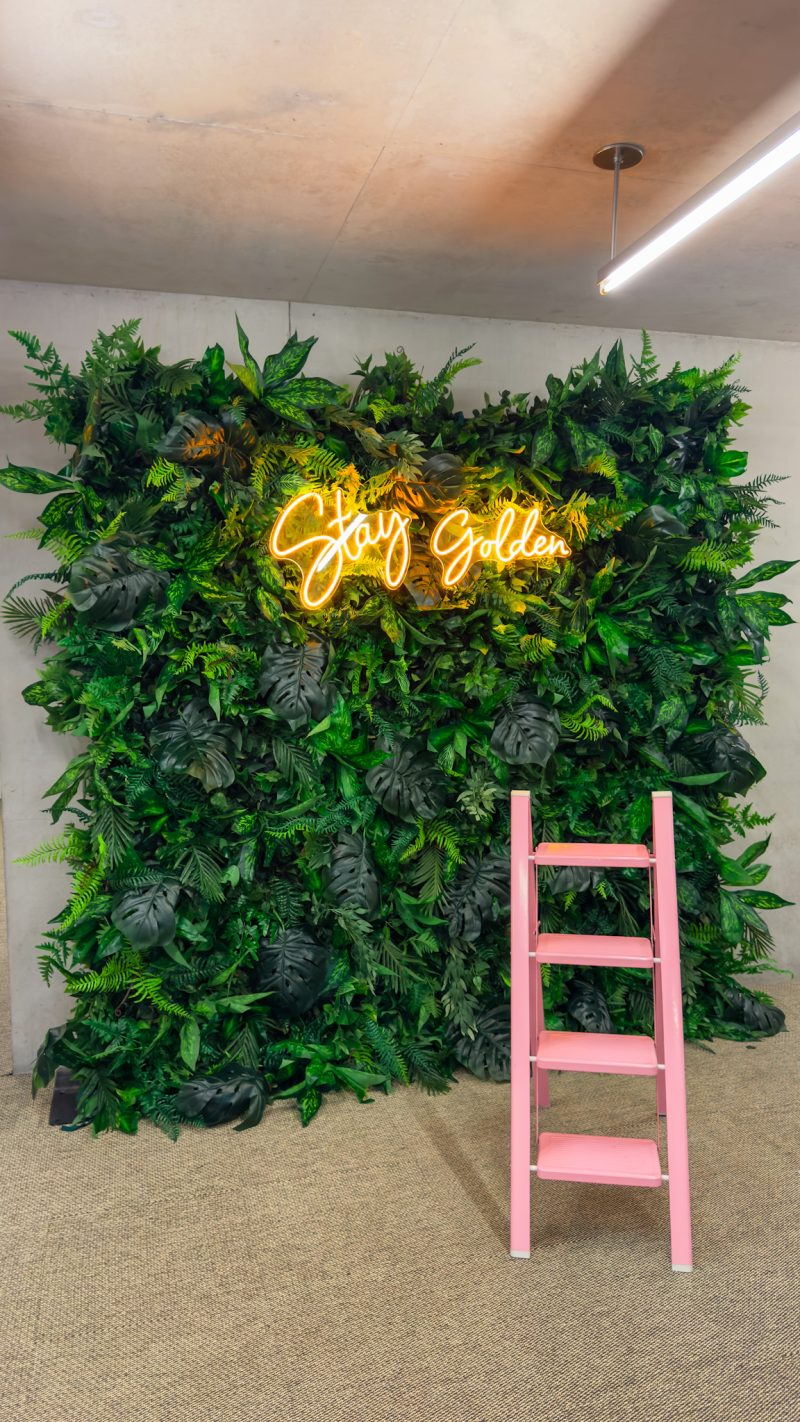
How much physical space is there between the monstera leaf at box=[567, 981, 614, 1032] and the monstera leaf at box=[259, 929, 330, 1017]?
1025 millimetres

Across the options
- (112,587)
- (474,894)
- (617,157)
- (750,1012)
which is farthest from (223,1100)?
(617,157)

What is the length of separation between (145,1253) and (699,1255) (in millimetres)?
1459

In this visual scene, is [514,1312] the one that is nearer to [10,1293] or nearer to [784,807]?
[10,1293]

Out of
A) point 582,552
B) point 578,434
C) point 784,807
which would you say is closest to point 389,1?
point 578,434

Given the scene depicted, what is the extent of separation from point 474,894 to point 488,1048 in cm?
57

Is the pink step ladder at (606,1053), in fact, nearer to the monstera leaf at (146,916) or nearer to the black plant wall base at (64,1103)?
the monstera leaf at (146,916)

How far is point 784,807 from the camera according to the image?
4.85 meters

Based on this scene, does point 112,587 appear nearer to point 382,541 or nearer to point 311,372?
point 382,541

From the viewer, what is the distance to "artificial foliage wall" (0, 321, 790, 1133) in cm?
346

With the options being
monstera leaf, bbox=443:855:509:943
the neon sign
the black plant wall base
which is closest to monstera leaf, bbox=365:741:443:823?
monstera leaf, bbox=443:855:509:943

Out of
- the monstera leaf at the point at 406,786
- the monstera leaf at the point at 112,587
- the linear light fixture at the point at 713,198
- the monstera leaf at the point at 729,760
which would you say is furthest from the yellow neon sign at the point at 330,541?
the monstera leaf at the point at 729,760

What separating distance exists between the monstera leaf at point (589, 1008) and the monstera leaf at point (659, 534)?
5.66 ft

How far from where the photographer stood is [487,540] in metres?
3.76

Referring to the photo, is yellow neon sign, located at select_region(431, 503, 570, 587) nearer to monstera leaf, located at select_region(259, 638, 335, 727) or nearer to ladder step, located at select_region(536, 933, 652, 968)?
monstera leaf, located at select_region(259, 638, 335, 727)
